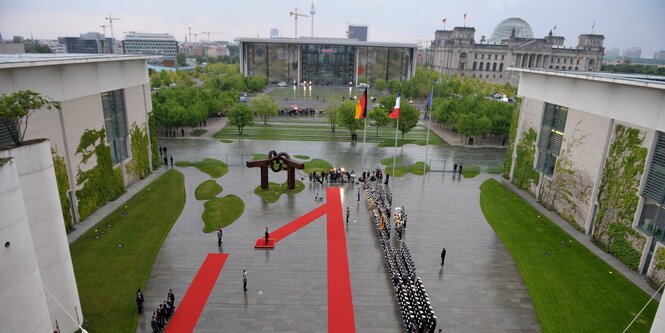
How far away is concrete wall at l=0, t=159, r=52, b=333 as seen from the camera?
41.4 ft

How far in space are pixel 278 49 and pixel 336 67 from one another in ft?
69.3

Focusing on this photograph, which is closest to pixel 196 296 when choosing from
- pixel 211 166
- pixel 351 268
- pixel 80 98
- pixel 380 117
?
pixel 351 268

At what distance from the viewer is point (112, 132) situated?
33.9m

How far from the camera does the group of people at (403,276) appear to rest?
1862 cm

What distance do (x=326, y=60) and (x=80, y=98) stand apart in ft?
372

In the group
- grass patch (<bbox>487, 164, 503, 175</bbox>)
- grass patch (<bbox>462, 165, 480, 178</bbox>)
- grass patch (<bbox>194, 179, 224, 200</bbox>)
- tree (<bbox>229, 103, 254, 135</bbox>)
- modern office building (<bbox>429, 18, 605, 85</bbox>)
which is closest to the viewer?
grass patch (<bbox>194, 179, 224, 200</bbox>)

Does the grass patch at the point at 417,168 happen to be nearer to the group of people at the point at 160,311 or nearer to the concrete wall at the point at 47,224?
the group of people at the point at 160,311

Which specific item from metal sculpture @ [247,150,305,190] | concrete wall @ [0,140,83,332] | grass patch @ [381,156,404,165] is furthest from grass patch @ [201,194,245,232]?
grass patch @ [381,156,404,165]

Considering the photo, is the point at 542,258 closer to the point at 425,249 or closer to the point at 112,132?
the point at 425,249

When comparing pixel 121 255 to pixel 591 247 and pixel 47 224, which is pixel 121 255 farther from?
pixel 591 247

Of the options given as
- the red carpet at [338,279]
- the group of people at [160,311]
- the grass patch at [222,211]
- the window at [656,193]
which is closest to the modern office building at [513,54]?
the window at [656,193]

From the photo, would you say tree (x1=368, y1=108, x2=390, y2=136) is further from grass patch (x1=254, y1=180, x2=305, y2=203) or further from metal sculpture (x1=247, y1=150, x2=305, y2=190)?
metal sculpture (x1=247, y1=150, x2=305, y2=190)

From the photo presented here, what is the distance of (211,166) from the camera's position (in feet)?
143

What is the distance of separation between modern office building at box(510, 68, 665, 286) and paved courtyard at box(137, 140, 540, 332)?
6.93m
